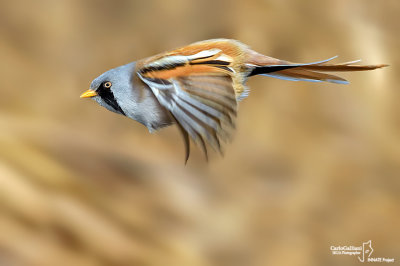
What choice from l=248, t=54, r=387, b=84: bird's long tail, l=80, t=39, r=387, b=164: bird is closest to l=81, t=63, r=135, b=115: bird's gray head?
l=80, t=39, r=387, b=164: bird

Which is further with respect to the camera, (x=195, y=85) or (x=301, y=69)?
(x=301, y=69)

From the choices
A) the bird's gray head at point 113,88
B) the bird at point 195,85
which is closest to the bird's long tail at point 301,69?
the bird at point 195,85

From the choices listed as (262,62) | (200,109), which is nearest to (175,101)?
(200,109)

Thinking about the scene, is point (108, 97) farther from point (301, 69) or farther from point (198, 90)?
point (301, 69)

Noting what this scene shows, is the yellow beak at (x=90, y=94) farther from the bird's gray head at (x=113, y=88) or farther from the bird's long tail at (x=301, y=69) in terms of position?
the bird's long tail at (x=301, y=69)

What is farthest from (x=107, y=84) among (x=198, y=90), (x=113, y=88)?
(x=198, y=90)

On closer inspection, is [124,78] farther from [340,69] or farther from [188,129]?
[340,69]

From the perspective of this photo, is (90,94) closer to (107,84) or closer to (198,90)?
(107,84)
